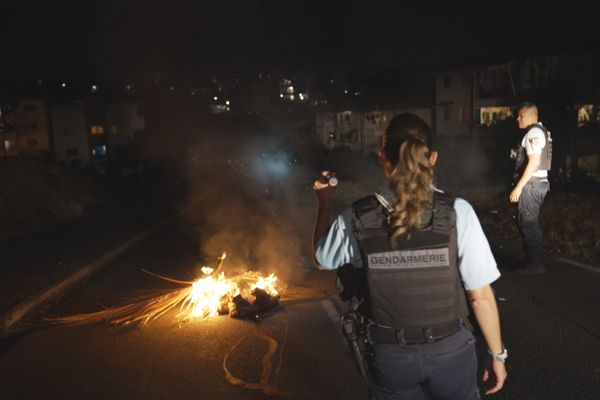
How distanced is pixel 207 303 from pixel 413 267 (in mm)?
4203

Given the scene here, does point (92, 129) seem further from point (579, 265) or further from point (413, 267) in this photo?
point (413, 267)

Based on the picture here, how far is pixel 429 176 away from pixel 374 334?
76 cm

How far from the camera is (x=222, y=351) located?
4.86 meters

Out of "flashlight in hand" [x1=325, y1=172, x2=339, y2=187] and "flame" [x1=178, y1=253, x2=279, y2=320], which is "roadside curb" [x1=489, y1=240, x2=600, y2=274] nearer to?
"flame" [x1=178, y1=253, x2=279, y2=320]

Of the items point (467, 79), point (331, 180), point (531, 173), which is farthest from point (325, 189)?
point (467, 79)

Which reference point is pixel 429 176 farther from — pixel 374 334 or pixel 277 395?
pixel 277 395

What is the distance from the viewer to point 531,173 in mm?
5973

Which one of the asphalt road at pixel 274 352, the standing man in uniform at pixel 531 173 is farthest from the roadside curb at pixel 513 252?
the standing man in uniform at pixel 531 173

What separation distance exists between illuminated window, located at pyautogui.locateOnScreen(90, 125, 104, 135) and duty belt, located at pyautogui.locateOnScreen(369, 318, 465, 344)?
49.5 metres

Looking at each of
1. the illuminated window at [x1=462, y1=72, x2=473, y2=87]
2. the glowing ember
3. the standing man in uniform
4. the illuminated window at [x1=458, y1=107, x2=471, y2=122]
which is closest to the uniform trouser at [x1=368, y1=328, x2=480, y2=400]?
the glowing ember

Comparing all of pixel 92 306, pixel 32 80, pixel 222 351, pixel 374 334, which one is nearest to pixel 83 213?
pixel 92 306

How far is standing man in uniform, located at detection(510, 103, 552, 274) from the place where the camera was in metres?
5.95

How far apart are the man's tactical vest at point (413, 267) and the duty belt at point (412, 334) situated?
0.06ft

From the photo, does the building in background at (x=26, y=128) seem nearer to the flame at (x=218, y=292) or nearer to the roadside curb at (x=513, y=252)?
the flame at (x=218, y=292)
